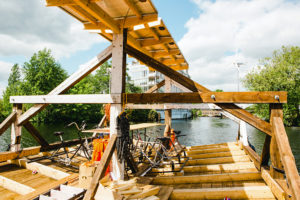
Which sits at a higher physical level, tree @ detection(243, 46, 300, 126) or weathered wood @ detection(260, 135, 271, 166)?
tree @ detection(243, 46, 300, 126)

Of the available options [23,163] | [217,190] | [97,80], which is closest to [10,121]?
[23,163]

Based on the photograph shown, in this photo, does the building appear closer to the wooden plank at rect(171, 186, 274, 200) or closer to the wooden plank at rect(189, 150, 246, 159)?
the wooden plank at rect(189, 150, 246, 159)

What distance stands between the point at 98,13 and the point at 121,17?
739mm

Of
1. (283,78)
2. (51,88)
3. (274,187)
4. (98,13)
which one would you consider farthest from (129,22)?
(51,88)

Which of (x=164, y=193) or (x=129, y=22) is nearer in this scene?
(x=164, y=193)

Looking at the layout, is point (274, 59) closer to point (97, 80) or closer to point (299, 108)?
point (299, 108)

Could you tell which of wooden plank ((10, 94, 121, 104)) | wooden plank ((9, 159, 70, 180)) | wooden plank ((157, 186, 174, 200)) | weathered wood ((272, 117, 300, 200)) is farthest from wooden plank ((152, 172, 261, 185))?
wooden plank ((9, 159, 70, 180))

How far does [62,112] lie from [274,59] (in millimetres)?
41009

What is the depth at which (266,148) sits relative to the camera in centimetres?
397

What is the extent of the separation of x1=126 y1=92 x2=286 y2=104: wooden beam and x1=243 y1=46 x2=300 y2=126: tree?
93.0 feet

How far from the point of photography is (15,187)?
4359 millimetres

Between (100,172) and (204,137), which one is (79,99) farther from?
(204,137)

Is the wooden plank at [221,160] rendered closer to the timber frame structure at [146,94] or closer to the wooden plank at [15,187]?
the timber frame structure at [146,94]

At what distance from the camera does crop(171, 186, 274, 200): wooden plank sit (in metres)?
3.53
